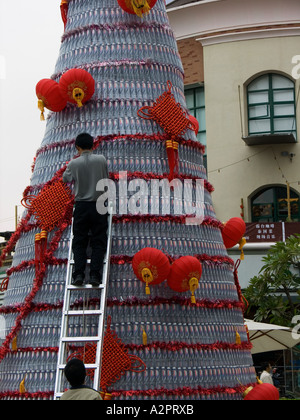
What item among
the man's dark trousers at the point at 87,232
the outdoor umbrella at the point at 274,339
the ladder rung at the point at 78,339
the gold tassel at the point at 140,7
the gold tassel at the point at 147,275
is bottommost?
the ladder rung at the point at 78,339

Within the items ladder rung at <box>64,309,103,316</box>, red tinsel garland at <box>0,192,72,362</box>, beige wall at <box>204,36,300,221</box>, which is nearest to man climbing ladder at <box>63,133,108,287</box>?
ladder rung at <box>64,309,103,316</box>

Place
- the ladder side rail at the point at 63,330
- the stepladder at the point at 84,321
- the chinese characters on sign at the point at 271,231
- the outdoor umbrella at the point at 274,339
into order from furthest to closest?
1. the chinese characters on sign at the point at 271,231
2. the outdoor umbrella at the point at 274,339
3. the stepladder at the point at 84,321
4. the ladder side rail at the point at 63,330

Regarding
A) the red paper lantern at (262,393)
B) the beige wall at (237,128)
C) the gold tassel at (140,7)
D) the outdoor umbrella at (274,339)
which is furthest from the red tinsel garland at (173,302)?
the beige wall at (237,128)

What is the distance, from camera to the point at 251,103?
114ft

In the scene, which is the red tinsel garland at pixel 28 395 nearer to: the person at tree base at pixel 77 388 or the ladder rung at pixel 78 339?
the ladder rung at pixel 78 339

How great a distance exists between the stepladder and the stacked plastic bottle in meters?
0.08

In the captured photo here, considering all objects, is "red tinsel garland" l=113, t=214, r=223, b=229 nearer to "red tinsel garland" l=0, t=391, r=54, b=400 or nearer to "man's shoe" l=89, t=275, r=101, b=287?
"man's shoe" l=89, t=275, r=101, b=287

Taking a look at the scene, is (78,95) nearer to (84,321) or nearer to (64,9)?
(64,9)

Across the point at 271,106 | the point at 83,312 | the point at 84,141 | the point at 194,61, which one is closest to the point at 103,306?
the point at 83,312

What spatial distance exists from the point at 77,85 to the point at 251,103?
2491 centimetres

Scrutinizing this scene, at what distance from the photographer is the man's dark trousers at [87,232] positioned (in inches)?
373

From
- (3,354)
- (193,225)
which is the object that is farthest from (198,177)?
(3,354)

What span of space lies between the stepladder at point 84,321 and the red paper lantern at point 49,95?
5.38 feet
